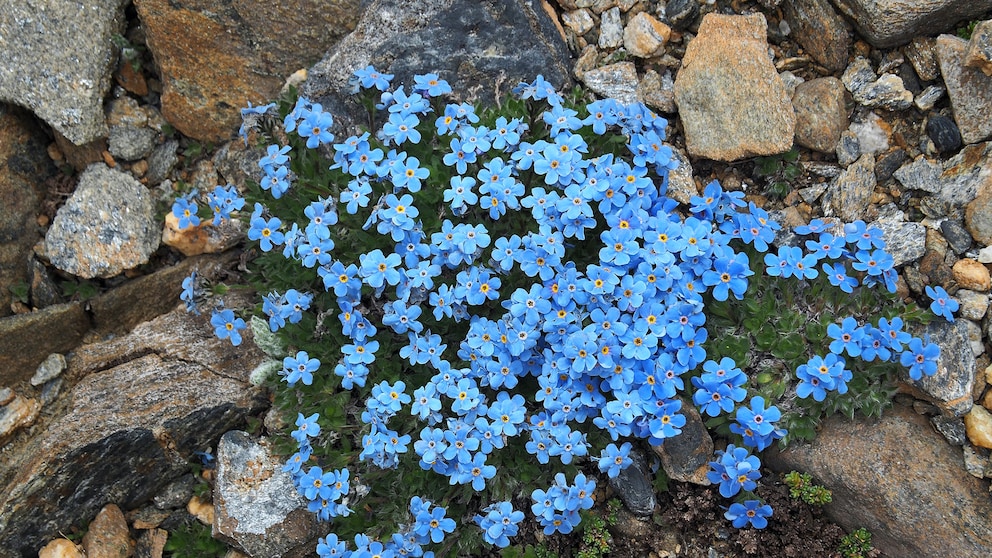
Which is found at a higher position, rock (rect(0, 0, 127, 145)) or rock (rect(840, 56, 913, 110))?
rock (rect(0, 0, 127, 145))

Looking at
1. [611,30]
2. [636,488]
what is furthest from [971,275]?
[611,30]

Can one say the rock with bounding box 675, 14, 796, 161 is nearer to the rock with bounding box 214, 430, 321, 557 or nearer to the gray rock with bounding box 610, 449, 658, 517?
the gray rock with bounding box 610, 449, 658, 517

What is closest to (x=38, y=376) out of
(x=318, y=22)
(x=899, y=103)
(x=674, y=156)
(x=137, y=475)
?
(x=137, y=475)

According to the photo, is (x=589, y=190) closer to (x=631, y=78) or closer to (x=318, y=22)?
(x=631, y=78)

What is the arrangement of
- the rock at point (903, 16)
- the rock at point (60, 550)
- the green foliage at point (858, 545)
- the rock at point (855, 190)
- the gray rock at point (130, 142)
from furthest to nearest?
1. the gray rock at point (130, 142)
2. the rock at point (855, 190)
3. the rock at point (60, 550)
4. the rock at point (903, 16)
5. the green foliage at point (858, 545)

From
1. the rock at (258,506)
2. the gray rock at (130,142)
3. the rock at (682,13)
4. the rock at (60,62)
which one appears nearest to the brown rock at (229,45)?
the gray rock at (130,142)

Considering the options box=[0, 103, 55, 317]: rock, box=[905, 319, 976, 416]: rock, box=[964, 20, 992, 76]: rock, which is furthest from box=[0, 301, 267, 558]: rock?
box=[964, 20, 992, 76]: rock

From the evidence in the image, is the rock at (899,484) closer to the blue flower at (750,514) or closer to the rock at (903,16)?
the blue flower at (750,514)
